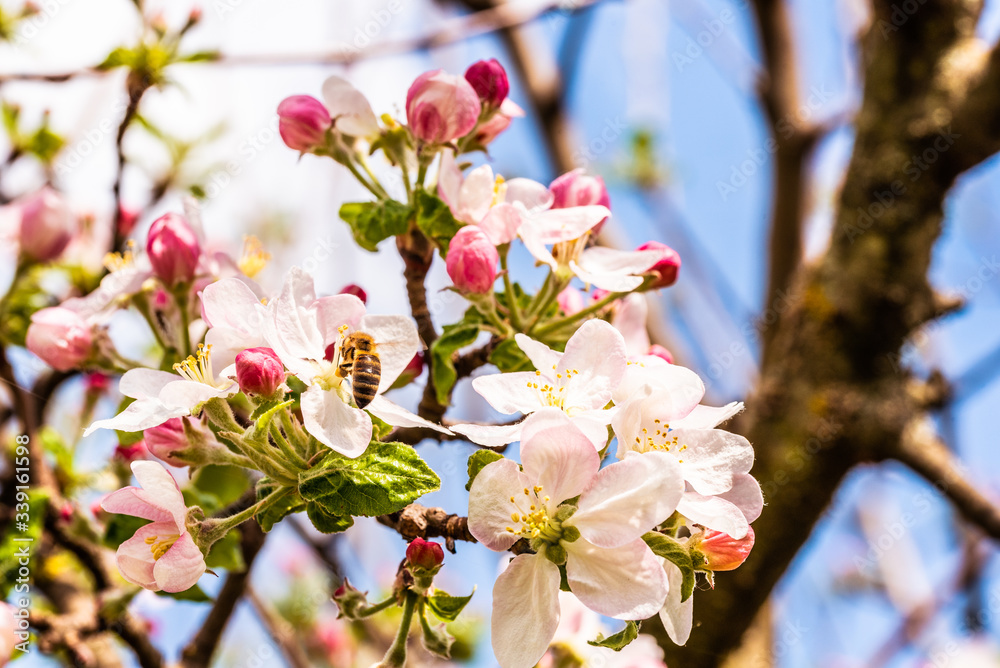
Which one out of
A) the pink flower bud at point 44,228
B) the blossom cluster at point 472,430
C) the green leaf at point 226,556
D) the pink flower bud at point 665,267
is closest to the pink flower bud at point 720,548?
the blossom cluster at point 472,430

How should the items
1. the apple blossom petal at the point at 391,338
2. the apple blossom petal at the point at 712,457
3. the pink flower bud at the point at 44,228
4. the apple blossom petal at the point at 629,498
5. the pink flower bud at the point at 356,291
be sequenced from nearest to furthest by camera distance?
the apple blossom petal at the point at 629,498, the apple blossom petal at the point at 712,457, the apple blossom petal at the point at 391,338, the pink flower bud at the point at 356,291, the pink flower bud at the point at 44,228

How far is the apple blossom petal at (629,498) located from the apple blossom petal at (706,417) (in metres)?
0.14

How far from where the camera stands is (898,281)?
2.02 metres

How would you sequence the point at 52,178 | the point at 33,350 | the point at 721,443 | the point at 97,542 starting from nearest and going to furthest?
1. the point at 721,443
2. the point at 33,350
3. the point at 97,542
4. the point at 52,178

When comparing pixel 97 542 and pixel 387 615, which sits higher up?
pixel 97 542

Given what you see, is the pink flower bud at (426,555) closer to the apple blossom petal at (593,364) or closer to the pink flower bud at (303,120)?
the apple blossom petal at (593,364)

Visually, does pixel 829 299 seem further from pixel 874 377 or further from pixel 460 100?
pixel 460 100

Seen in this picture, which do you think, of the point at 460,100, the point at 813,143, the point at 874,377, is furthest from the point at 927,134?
the point at 460,100

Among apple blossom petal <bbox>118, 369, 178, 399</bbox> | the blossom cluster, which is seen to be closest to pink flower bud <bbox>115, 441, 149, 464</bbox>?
the blossom cluster

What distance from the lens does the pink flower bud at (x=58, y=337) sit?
126 cm

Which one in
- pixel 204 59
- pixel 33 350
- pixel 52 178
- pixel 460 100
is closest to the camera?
pixel 460 100

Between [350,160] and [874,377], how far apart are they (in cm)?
148

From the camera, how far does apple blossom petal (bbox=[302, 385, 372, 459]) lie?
798 millimetres

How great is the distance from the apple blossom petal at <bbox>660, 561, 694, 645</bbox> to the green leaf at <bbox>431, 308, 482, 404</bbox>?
419mm
